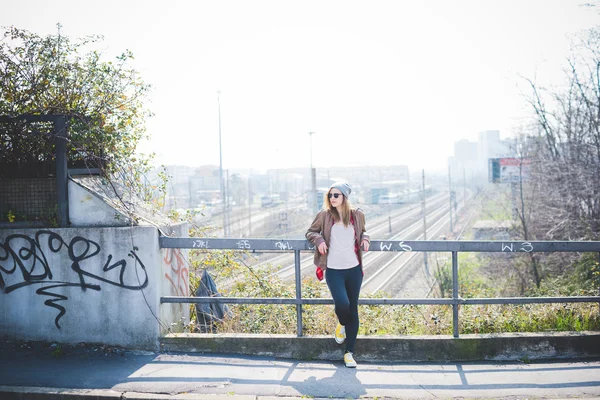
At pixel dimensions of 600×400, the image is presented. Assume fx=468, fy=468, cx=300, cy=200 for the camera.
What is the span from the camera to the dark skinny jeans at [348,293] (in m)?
4.60

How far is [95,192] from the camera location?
529 centimetres

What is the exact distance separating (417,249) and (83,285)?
11.9ft

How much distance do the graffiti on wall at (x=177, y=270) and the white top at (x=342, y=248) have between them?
1972 millimetres

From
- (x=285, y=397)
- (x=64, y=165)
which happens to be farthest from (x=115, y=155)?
(x=285, y=397)

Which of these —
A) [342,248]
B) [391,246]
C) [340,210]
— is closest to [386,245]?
[391,246]

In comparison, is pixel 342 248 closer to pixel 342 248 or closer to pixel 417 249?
pixel 342 248

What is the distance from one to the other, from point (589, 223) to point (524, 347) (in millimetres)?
10936

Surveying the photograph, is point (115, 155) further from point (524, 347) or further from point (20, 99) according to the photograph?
point (524, 347)

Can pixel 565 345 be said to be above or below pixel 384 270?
above

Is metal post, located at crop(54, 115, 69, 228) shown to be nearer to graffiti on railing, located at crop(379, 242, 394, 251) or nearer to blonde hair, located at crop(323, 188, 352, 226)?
A: blonde hair, located at crop(323, 188, 352, 226)

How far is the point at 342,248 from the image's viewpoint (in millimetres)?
4656

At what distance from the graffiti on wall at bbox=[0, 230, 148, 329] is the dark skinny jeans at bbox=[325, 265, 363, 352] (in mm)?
2038

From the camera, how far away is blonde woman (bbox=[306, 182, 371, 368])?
464 centimetres

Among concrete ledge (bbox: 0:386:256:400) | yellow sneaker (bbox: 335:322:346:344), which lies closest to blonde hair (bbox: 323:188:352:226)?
yellow sneaker (bbox: 335:322:346:344)
